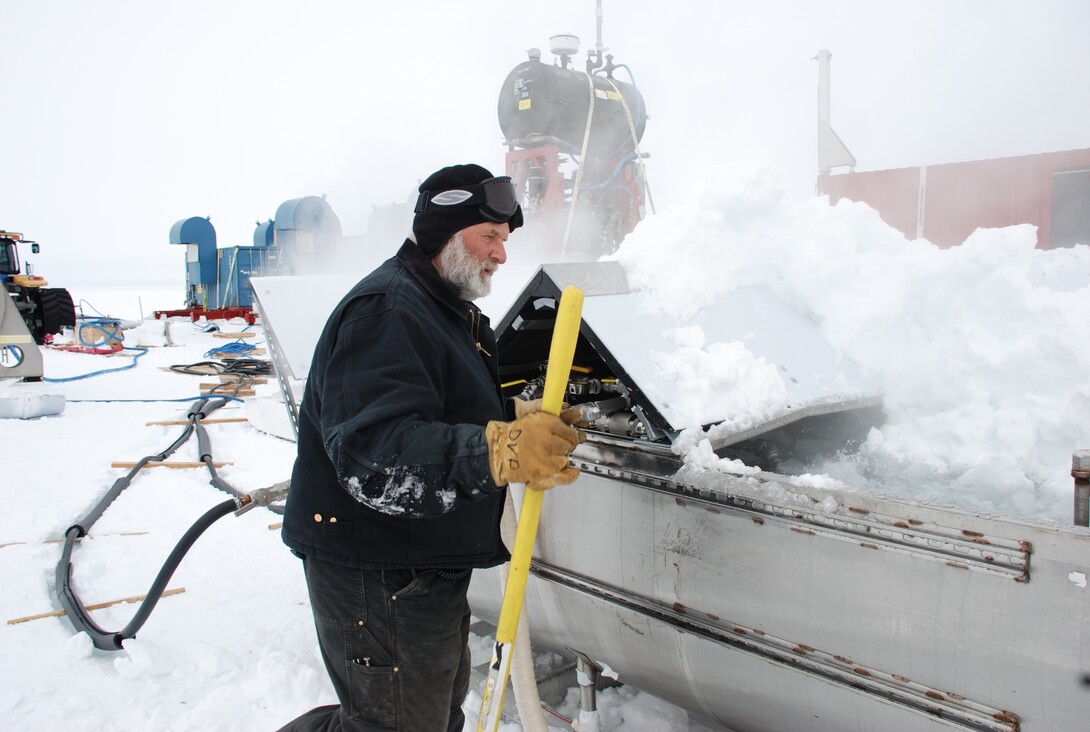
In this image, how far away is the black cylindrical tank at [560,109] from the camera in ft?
38.5

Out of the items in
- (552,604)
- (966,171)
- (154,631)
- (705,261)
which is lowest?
(154,631)

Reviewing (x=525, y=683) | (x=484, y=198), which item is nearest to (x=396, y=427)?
(x=484, y=198)

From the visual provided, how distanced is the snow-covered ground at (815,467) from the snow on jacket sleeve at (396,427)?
77 cm

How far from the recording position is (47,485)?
6.04 metres

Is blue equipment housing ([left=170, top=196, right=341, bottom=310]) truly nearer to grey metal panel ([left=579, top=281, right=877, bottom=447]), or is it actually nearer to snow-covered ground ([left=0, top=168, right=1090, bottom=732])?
snow-covered ground ([left=0, top=168, right=1090, bottom=732])

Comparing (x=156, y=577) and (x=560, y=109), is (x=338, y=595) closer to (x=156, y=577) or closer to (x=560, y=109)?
(x=156, y=577)

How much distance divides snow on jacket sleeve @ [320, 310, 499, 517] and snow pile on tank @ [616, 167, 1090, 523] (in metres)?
0.77

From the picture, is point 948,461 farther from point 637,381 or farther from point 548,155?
point 548,155

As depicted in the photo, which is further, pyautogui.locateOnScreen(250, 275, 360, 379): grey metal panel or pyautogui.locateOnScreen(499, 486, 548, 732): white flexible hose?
pyautogui.locateOnScreen(250, 275, 360, 379): grey metal panel

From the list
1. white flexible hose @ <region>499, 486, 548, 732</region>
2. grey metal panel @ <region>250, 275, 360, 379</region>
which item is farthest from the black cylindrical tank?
white flexible hose @ <region>499, 486, 548, 732</region>

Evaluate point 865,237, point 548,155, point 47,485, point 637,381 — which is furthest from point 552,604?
point 548,155

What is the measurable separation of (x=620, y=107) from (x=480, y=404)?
11874 mm

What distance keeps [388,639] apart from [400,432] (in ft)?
2.20

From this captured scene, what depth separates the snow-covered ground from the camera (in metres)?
2.48
